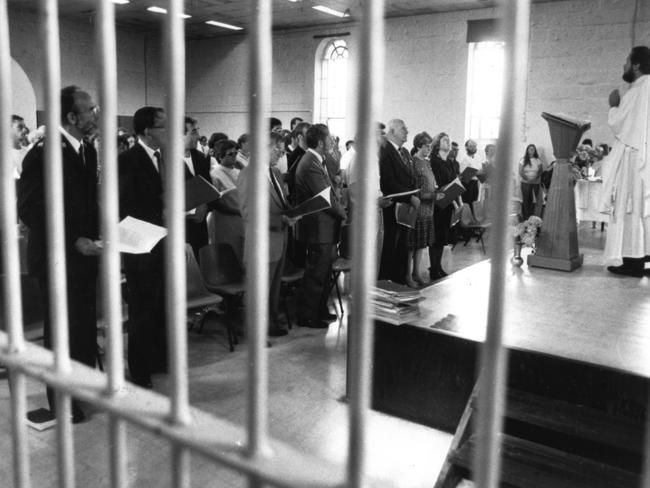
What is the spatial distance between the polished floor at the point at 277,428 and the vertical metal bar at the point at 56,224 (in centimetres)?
128

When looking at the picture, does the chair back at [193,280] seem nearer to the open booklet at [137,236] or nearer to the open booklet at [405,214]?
the open booklet at [137,236]

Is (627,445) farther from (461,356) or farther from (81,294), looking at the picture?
(81,294)

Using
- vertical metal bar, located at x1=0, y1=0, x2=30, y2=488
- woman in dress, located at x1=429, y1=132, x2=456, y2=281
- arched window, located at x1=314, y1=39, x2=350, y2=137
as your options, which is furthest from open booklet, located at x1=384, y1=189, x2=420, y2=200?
arched window, located at x1=314, y1=39, x2=350, y2=137

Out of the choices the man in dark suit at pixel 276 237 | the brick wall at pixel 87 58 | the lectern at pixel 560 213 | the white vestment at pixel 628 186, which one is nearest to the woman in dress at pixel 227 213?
the man in dark suit at pixel 276 237

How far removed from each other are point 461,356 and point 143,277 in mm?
1609

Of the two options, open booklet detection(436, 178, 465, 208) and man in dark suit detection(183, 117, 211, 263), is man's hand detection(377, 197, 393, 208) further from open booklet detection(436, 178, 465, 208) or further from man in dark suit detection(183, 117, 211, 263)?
man in dark suit detection(183, 117, 211, 263)

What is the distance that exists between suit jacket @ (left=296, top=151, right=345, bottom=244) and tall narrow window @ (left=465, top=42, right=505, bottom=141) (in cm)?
797

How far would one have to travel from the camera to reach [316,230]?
4.59 meters

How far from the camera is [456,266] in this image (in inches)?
272

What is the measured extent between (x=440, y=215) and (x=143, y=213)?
3419 mm

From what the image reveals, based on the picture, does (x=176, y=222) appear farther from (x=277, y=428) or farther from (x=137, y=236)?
(x=277, y=428)

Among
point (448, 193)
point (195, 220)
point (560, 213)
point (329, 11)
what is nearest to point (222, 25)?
point (329, 11)

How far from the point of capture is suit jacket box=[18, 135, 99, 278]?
2557 millimetres

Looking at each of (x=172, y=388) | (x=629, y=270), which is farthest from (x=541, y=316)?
(x=172, y=388)
